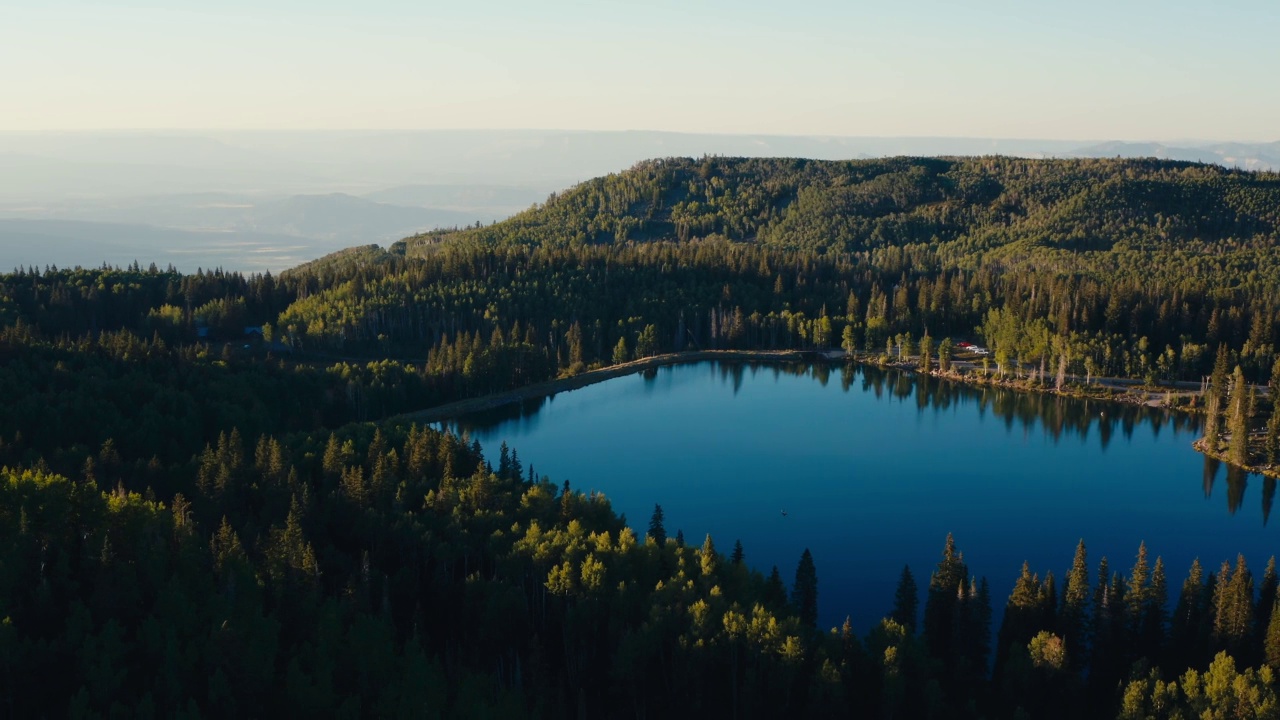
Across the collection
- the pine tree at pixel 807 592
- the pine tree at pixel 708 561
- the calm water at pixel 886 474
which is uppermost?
the pine tree at pixel 708 561

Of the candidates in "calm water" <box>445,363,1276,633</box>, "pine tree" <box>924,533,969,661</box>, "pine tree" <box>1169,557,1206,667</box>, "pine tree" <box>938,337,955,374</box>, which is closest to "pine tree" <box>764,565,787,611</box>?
"calm water" <box>445,363,1276,633</box>

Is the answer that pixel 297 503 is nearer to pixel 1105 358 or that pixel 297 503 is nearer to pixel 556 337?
pixel 556 337

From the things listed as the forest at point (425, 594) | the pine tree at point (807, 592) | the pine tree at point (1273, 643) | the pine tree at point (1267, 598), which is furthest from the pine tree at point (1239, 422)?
the pine tree at point (807, 592)

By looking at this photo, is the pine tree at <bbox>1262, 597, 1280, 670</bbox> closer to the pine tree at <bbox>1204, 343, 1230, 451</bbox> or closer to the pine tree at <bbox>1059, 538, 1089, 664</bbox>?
the pine tree at <bbox>1059, 538, 1089, 664</bbox>

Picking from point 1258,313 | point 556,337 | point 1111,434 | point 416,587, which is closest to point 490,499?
point 416,587

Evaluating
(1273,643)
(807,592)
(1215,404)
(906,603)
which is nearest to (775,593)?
(807,592)

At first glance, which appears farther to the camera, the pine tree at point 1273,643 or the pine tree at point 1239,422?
the pine tree at point 1239,422

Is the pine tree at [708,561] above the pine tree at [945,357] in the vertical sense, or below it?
above

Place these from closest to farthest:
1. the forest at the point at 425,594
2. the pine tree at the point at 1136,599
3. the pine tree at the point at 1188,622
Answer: the forest at the point at 425,594, the pine tree at the point at 1188,622, the pine tree at the point at 1136,599

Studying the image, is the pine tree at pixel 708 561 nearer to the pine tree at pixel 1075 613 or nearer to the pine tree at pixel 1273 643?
the pine tree at pixel 1075 613

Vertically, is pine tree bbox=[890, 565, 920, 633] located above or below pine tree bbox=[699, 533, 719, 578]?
below
